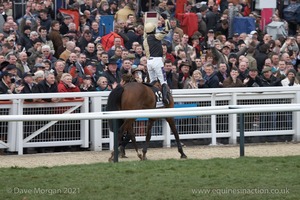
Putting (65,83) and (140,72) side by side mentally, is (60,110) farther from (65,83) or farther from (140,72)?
(140,72)

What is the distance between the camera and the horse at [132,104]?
50.6 ft

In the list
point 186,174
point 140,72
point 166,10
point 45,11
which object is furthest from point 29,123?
point 166,10

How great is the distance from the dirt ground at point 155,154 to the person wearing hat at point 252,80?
172cm

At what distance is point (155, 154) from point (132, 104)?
41.8 inches

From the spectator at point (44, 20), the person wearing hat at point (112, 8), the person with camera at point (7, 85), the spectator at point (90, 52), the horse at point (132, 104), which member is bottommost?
the horse at point (132, 104)

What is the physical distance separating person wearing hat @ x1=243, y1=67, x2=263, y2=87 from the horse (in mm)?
3178

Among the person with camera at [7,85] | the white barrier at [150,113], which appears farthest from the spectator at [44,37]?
the white barrier at [150,113]

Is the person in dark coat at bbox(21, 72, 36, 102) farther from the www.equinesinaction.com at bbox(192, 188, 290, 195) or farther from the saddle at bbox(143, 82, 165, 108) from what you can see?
the www.equinesinaction.com at bbox(192, 188, 290, 195)

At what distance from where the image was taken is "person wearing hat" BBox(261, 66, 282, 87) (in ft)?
61.8

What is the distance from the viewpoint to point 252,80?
18.8 meters

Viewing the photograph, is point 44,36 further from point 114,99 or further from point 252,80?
point 114,99

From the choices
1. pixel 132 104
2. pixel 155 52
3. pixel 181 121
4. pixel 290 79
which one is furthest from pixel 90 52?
pixel 132 104

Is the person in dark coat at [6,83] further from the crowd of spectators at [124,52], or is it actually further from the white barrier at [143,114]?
the white barrier at [143,114]

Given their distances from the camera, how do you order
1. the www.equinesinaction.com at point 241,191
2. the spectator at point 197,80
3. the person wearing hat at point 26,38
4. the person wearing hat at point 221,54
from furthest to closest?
the person wearing hat at point 221,54 < the person wearing hat at point 26,38 < the spectator at point 197,80 < the www.equinesinaction.com at point 241,191
